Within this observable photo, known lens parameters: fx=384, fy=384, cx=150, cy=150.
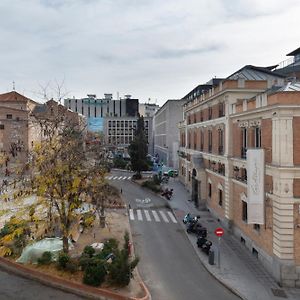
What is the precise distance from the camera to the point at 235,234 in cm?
2809

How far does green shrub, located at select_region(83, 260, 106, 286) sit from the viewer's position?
60.1ft

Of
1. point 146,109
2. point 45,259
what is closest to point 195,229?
point 45,259

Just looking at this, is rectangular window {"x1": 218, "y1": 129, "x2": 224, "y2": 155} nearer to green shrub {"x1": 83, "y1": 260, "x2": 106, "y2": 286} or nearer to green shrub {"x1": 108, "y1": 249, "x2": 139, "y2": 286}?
green shrub {"x1": 108, "y1": 249, "x2": 139, "y2": 286}

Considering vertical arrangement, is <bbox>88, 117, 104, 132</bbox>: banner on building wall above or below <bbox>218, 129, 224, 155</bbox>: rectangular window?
above

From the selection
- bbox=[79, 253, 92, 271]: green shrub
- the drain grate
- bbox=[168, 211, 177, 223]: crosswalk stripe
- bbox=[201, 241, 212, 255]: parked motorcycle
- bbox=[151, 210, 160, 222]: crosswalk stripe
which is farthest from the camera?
bbox=[151, 210, 160, 222]: crosswalk stripe

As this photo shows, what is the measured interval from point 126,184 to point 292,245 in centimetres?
3917

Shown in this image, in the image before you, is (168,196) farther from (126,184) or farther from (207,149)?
(126,184)

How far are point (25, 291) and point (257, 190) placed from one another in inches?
525

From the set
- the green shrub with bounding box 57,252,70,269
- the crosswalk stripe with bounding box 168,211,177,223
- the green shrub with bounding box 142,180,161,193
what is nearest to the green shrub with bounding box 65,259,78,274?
the green shrub with bounding box 57,252,70,269

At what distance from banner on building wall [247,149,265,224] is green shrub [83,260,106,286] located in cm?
872

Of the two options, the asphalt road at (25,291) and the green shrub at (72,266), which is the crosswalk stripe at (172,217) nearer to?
the green shrub at (72,266)

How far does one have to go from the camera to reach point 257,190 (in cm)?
2162

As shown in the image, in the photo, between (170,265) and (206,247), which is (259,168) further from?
(170,265)

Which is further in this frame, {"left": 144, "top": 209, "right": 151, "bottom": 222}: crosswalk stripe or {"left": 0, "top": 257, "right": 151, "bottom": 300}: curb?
{"left": 144, "top": 209, "right": 151, "bottom": 222}: crosswalk stripe
